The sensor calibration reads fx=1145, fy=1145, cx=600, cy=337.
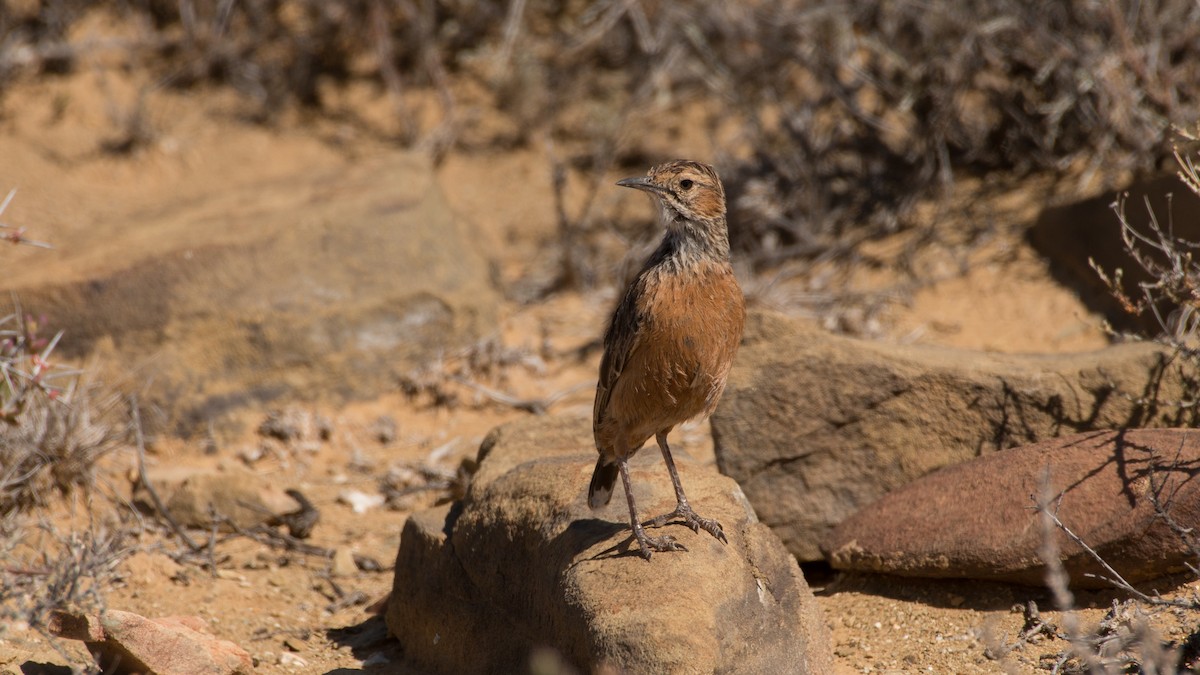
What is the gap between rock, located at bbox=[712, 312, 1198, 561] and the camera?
5488 millimetres

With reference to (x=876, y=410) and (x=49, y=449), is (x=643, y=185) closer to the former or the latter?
(x=876, y=410)

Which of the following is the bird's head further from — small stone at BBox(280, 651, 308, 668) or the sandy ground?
small stone at BBox(280, 651, 308, 668)

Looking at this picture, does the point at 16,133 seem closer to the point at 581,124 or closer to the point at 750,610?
the point at 581,124

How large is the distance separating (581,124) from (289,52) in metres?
3.34

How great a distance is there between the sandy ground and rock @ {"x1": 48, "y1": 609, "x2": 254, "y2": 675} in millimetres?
116

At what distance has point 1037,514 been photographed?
5.02 metres

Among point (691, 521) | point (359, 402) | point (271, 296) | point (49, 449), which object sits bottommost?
point (359, 402)

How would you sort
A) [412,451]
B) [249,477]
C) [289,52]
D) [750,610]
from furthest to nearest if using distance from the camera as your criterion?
[289,52] < [412,451] < [249,477] < [750,610]

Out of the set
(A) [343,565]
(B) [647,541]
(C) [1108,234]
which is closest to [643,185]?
(B) [647,541]

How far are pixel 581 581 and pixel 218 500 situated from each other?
312 cm

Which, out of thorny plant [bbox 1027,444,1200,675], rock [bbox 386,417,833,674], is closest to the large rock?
rock [bbox 386,417,833,674]

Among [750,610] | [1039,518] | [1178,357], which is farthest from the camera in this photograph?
[1178,357]

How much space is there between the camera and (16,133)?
1151 centimetres

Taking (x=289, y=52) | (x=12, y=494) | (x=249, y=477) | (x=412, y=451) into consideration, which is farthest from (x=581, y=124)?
(x=12, y=494)
